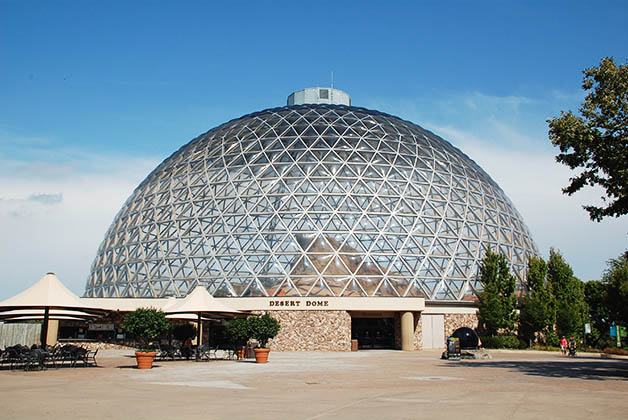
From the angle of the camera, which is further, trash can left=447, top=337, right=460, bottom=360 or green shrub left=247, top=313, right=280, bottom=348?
green shrub left=247, top=313, right=280, bottom=348

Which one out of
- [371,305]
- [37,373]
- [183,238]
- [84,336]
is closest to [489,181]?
[371,305]

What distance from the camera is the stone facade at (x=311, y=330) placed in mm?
35375

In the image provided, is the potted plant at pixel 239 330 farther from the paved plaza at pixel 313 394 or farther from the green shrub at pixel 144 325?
the paved plaza at pixel 313 394

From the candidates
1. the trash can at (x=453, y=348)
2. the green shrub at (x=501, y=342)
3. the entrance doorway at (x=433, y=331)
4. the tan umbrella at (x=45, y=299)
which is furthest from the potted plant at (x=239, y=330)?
the green shrub at (x=501, y=342)

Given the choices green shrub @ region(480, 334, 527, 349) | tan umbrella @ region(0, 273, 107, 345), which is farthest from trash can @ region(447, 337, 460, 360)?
tan umbrella @ region(0, 273, 107, 345)

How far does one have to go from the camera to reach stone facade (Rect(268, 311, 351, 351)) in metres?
35.4

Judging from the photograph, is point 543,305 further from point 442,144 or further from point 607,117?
point 607,117

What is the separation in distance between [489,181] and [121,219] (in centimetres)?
3195

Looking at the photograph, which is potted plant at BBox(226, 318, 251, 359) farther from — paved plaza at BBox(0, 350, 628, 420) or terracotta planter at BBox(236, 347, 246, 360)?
paved plaza at BBox(0, 350, 628, 420)

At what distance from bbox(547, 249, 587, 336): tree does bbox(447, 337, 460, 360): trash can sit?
17.1 metres

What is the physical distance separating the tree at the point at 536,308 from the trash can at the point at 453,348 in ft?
47.9

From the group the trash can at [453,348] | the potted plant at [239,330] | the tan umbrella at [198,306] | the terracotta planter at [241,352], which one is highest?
the tan umbrella at [198,306]

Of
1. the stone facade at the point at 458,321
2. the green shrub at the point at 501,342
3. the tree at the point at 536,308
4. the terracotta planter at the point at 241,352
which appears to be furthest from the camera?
the tree at the point at 536,308

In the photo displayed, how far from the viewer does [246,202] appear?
1566 inches
